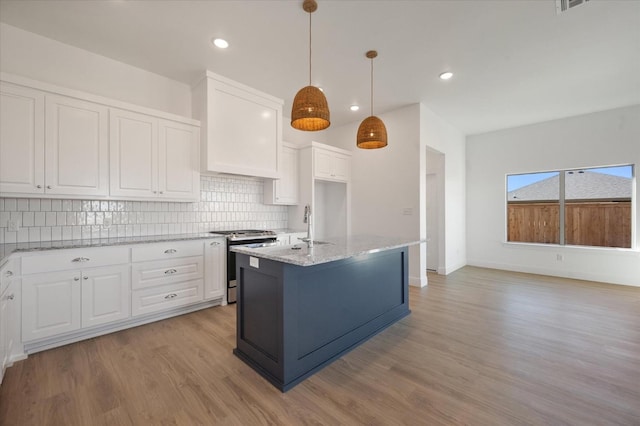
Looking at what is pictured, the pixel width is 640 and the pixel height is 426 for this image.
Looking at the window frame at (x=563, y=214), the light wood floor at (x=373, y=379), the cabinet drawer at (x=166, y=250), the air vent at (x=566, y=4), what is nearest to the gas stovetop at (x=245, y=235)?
the cabinet drawer at (x=166, y=250)

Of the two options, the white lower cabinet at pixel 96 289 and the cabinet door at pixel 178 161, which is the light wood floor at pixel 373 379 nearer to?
the white lower cabinet at pixel 96 289

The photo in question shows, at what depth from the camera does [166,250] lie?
303 cm

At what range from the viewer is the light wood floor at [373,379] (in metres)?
1.66

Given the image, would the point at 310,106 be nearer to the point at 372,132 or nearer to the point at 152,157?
the point at 372,132

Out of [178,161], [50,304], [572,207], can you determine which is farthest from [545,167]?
[50,304]

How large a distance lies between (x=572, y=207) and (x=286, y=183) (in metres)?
5.44

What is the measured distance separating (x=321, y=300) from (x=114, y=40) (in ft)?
11.0

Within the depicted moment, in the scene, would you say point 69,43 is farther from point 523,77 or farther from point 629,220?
point 629,220

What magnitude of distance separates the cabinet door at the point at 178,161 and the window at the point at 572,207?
612 cm

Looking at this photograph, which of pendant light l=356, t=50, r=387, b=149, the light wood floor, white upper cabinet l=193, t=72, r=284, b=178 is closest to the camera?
the light wood floor

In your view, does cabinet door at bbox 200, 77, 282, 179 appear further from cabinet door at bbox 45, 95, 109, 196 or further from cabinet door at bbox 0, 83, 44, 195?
cabinet door at bbox 0, 83, 44, 195

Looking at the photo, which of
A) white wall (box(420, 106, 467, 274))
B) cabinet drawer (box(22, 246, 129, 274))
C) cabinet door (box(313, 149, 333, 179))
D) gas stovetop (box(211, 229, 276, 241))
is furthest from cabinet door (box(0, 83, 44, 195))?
white wall (box(420, 106, 467, 274))

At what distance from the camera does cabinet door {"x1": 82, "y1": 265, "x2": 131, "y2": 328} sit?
99.8 inches

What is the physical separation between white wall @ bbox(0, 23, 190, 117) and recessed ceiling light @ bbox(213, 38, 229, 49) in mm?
1129
